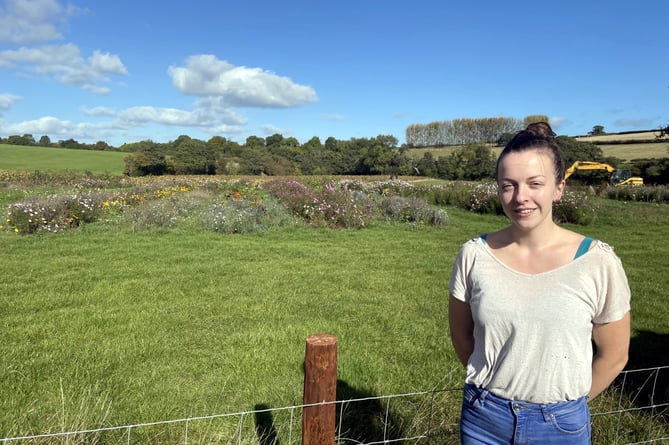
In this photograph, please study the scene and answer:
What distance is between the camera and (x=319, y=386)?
6.13 feet

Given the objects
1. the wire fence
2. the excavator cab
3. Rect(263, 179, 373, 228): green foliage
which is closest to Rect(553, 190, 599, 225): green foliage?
Rect(263, 179, 373, 228): green foliage

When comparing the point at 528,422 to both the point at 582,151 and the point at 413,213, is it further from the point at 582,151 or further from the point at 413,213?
the point at 582,151

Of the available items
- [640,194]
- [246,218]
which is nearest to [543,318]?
[246,218]

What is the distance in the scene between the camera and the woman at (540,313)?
1.42 m

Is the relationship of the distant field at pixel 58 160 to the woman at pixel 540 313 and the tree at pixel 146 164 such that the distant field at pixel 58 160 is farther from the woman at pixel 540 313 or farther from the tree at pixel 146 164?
the woman at pixel 540 313

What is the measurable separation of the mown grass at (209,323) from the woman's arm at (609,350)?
76.6 inches

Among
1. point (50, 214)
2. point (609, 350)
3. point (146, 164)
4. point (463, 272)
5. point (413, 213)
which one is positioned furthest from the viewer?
point (146, 164)

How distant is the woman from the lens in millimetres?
1416

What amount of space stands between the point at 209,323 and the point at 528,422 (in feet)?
13.3

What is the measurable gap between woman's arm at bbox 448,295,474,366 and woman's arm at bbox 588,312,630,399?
40cm

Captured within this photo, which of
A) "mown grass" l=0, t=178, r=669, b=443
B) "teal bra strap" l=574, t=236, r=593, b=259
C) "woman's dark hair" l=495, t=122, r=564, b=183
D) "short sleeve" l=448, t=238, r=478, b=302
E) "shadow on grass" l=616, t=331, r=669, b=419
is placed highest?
"woman's dark hair" l=495, t=122, r=564, b=183

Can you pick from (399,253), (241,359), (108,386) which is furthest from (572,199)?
(108,386)

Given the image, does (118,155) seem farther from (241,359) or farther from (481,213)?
(241,359)

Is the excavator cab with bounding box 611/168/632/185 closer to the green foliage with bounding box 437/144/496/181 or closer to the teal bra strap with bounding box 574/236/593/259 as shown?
the green foliage with bounding box 437/144/496/181
